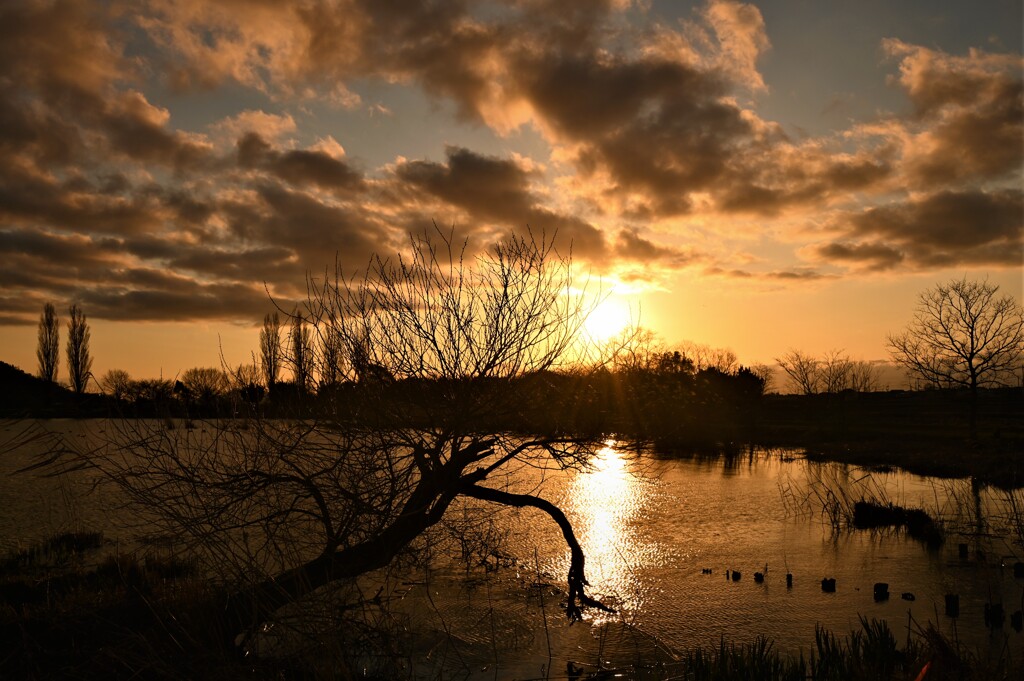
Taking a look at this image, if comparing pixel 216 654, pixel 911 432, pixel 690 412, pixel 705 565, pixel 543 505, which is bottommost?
pixel 705 565

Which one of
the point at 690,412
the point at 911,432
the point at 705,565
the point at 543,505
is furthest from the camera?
the point at 911,432

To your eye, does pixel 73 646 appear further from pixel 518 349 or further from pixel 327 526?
pixel 518 349

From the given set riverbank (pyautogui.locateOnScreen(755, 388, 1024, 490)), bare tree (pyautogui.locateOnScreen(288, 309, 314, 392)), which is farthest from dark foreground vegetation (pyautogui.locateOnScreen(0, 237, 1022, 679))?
riverbank (pyautogui.locateOnScreen(755, 388, 1024, 490))

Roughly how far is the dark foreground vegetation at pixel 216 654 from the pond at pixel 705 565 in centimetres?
92

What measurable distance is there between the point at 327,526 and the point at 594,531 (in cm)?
1107

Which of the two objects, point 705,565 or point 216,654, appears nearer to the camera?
point 216,654

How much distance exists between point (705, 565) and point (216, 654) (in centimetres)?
1104

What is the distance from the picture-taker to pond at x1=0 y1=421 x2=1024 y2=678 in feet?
35.8

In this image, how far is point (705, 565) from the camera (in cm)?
1530

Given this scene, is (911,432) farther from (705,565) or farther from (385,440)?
(385,440)

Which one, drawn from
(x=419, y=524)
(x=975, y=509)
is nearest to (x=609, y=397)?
(x=419, y=524)

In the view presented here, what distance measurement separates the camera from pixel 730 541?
17594 mm

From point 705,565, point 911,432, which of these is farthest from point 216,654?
point 911,432

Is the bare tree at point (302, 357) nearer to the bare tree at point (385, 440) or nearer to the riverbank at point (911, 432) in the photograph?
the bare tree at point (385, 440)
